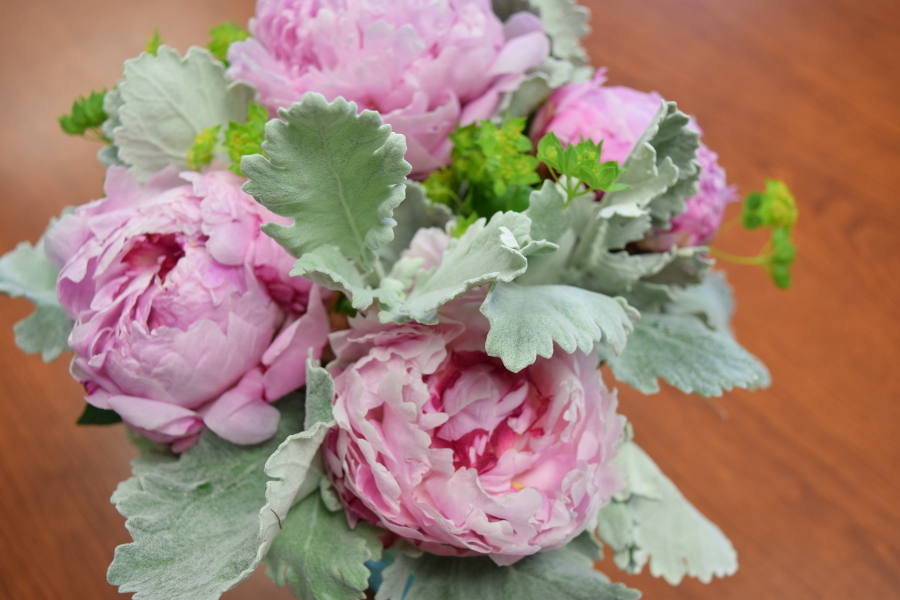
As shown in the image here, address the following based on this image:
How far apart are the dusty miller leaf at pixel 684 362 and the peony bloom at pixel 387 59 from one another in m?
0.13

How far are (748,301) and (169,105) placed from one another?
52cm

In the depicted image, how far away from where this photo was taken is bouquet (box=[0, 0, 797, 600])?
28 centimetres

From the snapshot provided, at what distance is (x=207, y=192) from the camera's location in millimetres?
320

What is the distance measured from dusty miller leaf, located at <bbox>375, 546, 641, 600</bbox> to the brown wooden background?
23cm

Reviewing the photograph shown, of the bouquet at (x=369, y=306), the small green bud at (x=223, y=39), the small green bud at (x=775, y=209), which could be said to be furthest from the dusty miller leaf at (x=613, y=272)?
the small green bud at (x=223, y=39)

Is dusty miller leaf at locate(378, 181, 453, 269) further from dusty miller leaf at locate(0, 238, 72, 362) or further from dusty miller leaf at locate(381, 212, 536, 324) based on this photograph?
dusty miller leaf at locate(0, 238, 72, 362)

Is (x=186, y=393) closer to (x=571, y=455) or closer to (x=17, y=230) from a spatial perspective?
(x=571, y=455)

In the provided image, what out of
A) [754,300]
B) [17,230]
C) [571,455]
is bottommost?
[17,230]

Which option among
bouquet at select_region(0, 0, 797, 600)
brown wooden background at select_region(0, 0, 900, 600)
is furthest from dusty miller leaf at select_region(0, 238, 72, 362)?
brown wooden background at select_region(0, 0, 900, 600)

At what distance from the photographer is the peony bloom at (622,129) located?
1.22 ft

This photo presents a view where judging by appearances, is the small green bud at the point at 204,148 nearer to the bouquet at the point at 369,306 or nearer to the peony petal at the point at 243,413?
the bouquet at the point at 369,306

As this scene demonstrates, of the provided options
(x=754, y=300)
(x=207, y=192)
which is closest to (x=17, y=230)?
(x=207, y=192)

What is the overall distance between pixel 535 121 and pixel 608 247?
0.09 m

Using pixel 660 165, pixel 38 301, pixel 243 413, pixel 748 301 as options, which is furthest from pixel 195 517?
pixel 748 301
